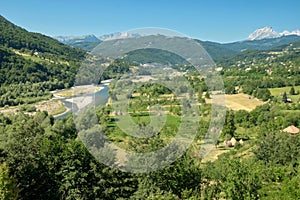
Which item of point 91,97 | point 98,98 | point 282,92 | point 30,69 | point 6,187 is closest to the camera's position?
point 6,187

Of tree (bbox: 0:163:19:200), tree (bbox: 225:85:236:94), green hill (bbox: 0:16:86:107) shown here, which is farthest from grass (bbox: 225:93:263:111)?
tree (bbox: 0:163:19:200)

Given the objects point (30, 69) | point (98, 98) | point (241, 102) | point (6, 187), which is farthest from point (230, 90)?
point (6, 187)

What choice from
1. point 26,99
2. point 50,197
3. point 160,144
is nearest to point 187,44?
point 160,144

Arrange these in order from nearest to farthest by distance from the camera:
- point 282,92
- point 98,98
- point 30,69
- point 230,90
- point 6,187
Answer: point 6,187, point 98,98, point 282,92, point 230,90, point 30,69

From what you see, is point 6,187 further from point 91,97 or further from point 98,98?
point 91,97

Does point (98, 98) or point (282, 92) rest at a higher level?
point (98, 98)

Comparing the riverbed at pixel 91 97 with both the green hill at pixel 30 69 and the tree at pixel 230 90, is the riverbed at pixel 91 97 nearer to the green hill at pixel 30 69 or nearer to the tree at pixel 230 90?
the green hill at pixel 30 69

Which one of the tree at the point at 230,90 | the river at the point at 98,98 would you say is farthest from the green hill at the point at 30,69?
the tree at the point at 230,90

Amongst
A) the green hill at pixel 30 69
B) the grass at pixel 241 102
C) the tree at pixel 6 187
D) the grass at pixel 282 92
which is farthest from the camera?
the green hill at pixel 30 69

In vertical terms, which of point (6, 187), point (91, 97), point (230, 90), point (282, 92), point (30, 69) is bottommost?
point (282, 92)

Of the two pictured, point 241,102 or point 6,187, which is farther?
point 241,102
